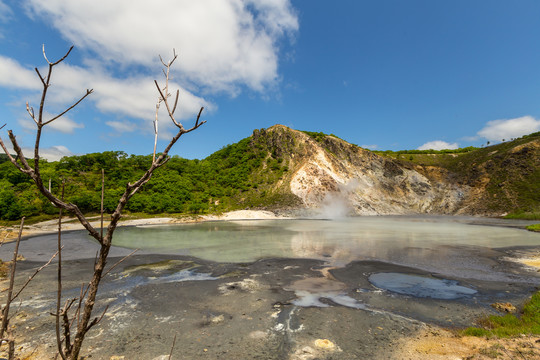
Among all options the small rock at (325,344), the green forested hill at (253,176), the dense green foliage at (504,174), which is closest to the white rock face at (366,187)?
the green forested hill at (253,176)

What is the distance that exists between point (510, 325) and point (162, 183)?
7253 cm

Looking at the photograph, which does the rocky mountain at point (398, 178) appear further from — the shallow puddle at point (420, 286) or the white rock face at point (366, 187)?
the shallow puddle at point (420, 286)

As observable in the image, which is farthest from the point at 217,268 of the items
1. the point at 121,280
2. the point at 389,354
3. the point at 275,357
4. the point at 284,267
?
the point at 389,354

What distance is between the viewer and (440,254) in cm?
2034

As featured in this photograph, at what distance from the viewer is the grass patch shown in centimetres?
790

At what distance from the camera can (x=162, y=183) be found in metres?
71.2

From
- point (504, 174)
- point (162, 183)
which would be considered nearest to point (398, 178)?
point (504, 174)

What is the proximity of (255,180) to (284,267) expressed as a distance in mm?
66624

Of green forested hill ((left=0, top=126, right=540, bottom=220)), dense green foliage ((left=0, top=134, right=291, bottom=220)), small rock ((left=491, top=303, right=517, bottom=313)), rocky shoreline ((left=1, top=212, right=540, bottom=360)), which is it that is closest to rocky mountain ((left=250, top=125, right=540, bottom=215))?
green forested hill ((left=0, top=126, right=540, bottom=220))

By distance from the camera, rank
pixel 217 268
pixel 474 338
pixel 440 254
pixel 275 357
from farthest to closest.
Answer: pixel 440 254 → pixel 217 268 → pixel 474 338 → pixel 275 357

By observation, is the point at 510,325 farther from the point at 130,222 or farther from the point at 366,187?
the point at 366,187

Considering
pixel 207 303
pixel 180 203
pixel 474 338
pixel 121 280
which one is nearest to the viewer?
pixel 474 338

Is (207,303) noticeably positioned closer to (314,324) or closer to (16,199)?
(314,324)

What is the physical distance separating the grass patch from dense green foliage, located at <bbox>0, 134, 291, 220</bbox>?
181 ft
